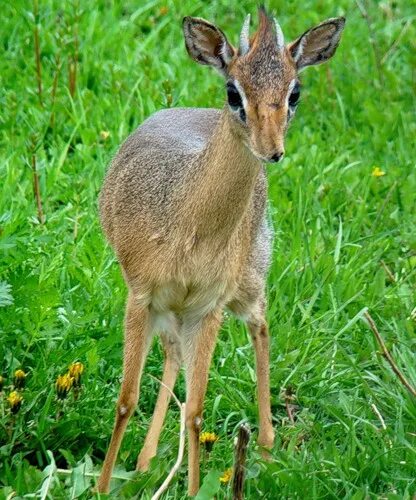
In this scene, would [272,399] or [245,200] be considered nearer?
[245,200]

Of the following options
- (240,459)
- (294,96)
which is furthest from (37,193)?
(240,459)

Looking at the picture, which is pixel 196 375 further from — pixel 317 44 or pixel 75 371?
pixel 317 44

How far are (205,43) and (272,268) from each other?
148cm

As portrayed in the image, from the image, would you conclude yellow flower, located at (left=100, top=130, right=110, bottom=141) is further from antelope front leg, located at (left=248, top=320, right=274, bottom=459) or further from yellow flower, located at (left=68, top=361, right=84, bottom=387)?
yellow flower, located at (left=68, top=361, right=84, bottom=387)

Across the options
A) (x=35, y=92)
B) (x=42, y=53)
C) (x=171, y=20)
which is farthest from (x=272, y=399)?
(x=171, y=20)

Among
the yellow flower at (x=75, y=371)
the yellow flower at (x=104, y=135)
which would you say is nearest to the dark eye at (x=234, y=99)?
the yellow flower at (x=75, y=371)

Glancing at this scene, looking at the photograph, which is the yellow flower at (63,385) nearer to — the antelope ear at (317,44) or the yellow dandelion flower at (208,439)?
the yellow dandelion flower at (208,439)

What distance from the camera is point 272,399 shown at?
16.0 ft

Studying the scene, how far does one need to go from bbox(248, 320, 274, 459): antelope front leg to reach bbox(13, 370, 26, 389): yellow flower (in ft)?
Result: 2.78

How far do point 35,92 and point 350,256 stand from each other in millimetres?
1841

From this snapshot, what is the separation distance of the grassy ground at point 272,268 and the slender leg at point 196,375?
109 millimetres

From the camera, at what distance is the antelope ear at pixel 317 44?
4.08 meters

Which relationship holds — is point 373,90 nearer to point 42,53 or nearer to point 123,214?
point 42,53

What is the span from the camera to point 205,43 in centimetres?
414
